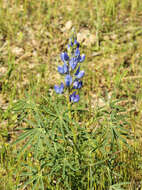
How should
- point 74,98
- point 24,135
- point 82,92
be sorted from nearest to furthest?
point 24,135
point 74,98
point 82,92

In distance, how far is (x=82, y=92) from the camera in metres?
2.96

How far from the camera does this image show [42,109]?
6.55 feet

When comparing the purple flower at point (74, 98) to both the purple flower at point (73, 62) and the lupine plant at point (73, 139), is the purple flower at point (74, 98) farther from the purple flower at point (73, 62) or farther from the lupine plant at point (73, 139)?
the purple flower at point (73, 62)

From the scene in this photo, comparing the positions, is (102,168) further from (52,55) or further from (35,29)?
(35,29)

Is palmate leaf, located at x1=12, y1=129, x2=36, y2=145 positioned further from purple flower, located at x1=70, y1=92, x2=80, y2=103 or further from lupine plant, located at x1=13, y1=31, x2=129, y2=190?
purple flower, located at x1=70, y1=92, x2=80, y2=103

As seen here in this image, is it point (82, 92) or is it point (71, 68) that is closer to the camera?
point (71, 68)

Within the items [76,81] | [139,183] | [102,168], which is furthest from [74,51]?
[139,183]

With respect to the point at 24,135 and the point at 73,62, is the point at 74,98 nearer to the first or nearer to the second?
the point at 73,62

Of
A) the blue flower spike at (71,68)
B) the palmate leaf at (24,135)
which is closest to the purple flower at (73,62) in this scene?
the blue flower spike at (71,68)

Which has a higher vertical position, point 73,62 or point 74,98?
point 73,62

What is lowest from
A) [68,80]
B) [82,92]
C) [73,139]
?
[73,139]

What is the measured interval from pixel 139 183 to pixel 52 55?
213 cm

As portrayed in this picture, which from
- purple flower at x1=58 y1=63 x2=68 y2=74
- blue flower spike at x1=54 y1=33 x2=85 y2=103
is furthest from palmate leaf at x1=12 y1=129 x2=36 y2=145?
purple flower at x1=58 y1=63 x2=68 y2=74

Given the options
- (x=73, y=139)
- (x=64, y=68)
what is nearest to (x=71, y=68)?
(x=64, y=68)
